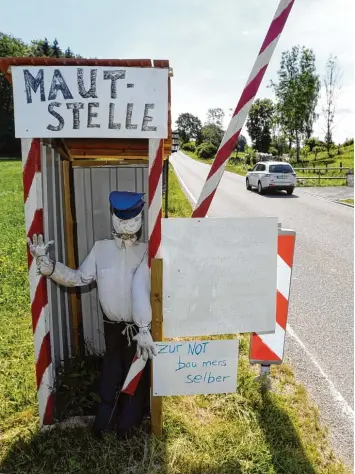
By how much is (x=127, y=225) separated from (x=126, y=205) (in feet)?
0.48

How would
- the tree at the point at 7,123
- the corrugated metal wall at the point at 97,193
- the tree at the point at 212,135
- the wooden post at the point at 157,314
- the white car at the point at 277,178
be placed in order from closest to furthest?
the wooden post at the point at 157,314
the corrugated metal wall at the point at 97,193
the white car at the point at 277,178
the tree at the point at 7,123
the tree at the point at 212,135

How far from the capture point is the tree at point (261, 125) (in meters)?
64.1

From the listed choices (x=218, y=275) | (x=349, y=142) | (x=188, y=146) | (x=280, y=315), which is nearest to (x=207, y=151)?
(x=349, y=142)

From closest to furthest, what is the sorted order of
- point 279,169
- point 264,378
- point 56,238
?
point 56,238 < point 264,378 < point 279,169

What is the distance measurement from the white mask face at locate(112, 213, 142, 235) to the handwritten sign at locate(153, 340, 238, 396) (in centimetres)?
83

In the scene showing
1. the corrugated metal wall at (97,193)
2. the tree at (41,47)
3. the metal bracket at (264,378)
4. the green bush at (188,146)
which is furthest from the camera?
the green bush at (188,146)

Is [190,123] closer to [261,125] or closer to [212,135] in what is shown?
[212,135]

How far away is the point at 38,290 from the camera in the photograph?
296 cm

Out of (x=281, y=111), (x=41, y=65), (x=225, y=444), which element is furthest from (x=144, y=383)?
(x=281, y=111)

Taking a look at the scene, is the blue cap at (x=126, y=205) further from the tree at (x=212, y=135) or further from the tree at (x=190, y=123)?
the tree at (x=190, y=123)

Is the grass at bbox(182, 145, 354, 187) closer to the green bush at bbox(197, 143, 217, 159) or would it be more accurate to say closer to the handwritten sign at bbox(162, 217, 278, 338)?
the green bush at bbox(197, 143, 217, 159)

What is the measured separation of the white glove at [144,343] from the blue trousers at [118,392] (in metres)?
0.28

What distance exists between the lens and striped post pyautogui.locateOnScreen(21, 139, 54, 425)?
9.27 feet

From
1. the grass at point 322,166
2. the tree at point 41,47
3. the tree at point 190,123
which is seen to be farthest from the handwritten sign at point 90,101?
the tree at point 190,123
